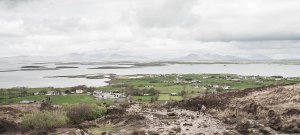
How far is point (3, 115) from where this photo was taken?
58.1 metres

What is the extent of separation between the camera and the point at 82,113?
53.1 m

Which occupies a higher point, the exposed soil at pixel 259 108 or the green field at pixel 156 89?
the exposed soil at pixel 259 108

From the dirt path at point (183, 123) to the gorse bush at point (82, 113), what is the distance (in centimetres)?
793

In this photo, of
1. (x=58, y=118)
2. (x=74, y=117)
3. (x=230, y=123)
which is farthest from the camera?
(x=74, y=117)

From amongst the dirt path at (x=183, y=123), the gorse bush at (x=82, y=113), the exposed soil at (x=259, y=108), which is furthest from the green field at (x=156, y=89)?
the dirt path at (x=183, y=123)

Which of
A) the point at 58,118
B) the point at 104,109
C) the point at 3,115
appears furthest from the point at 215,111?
the point at 3,115

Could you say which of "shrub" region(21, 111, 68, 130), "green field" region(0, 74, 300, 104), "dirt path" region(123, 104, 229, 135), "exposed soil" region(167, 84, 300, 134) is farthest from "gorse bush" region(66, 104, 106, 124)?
"green field" region(0, 74, 300, 104)

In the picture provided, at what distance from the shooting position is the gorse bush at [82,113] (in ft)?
170

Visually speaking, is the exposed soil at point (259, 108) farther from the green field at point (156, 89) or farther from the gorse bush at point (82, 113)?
the green field at point (156, 89)

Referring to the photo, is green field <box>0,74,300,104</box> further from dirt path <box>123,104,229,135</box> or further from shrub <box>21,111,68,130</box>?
shrub <box>21,111,68,130</box>

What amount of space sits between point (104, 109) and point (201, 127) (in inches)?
776

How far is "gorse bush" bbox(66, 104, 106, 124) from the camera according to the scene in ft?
170

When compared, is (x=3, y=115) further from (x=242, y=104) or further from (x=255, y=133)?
(x=255, y=133)

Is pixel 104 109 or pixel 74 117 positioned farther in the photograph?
pixel 104 109
